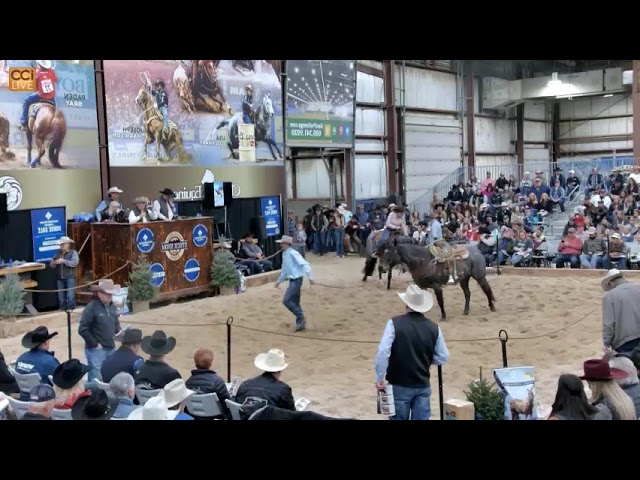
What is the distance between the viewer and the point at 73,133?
14180mm

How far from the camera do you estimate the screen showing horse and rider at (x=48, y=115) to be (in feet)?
42.4

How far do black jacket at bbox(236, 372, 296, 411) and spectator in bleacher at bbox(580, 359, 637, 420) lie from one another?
6.87 ft

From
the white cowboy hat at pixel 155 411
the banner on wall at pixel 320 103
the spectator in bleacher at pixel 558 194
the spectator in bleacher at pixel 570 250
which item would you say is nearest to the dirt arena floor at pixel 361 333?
the spectator in bleacher at pixel 570 250

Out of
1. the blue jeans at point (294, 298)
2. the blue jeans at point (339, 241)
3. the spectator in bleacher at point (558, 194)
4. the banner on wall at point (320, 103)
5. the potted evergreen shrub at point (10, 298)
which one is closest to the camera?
the blue jeans at point (294, 298)

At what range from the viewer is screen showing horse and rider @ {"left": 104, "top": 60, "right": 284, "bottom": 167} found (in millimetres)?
15102

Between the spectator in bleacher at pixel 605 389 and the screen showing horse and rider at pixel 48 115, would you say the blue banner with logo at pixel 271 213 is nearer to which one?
the screen showing horse and rider at pixel 48 115

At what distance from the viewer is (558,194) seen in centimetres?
2452

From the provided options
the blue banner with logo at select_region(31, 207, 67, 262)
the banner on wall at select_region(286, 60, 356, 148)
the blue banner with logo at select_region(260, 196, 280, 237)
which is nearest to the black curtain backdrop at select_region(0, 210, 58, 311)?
the blue banner with logo at select_region(31, 207, 67, 262)

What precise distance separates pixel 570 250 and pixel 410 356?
12384 millimetres

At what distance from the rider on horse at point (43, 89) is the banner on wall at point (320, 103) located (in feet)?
28.0

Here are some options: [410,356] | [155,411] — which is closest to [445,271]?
[410,356]

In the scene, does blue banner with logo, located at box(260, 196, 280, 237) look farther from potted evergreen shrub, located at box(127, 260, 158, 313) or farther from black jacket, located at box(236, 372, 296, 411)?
black jacket, located at box(236, 372, 296, 411)
